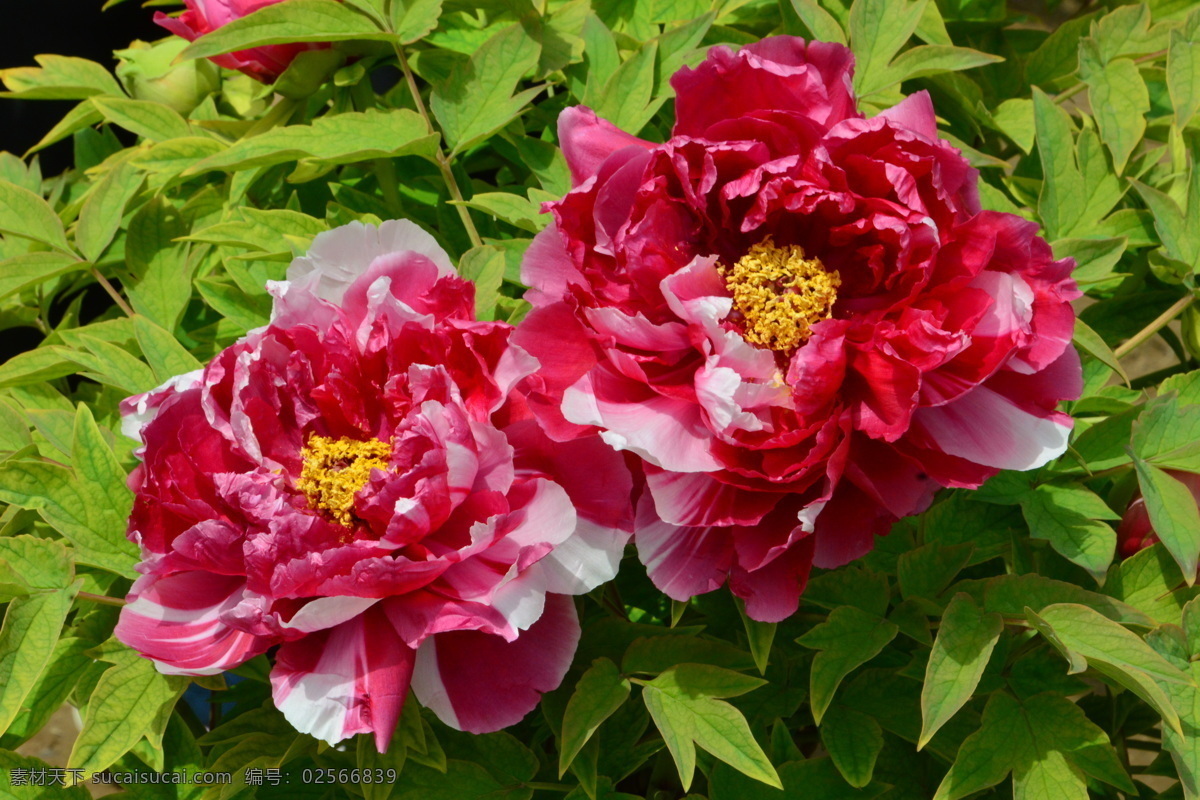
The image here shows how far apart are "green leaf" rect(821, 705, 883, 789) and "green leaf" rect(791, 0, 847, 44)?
0.50 m

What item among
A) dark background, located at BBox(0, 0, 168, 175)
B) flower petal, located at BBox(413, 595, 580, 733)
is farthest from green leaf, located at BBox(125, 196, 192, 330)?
dark background, located at BBox(0, 0, 168, 175)

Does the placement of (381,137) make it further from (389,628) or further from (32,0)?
(32,0)

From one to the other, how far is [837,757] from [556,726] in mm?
188

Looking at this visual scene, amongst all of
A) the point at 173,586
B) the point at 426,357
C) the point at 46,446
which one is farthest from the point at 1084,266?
the point at 46,446

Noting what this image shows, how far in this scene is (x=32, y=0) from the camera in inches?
88.6

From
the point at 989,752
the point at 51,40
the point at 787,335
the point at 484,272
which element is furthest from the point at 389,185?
the point at 51,40

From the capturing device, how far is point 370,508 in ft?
2.10

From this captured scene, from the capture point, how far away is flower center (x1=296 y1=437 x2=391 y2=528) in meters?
0.68

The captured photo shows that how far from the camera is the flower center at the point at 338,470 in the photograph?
2.22ft

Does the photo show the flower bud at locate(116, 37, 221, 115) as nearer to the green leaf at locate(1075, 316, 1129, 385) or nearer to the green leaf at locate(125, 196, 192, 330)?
the green leaf at locate(125, 196, 192, 330)

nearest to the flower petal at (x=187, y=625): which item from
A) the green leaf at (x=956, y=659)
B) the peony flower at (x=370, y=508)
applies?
the peony flower at (x=370, y=508)

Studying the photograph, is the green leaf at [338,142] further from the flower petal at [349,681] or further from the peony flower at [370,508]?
the flower petal at [349,681]

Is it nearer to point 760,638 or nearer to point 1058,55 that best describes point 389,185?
Answer: point 760,638

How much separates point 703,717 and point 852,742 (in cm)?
12
